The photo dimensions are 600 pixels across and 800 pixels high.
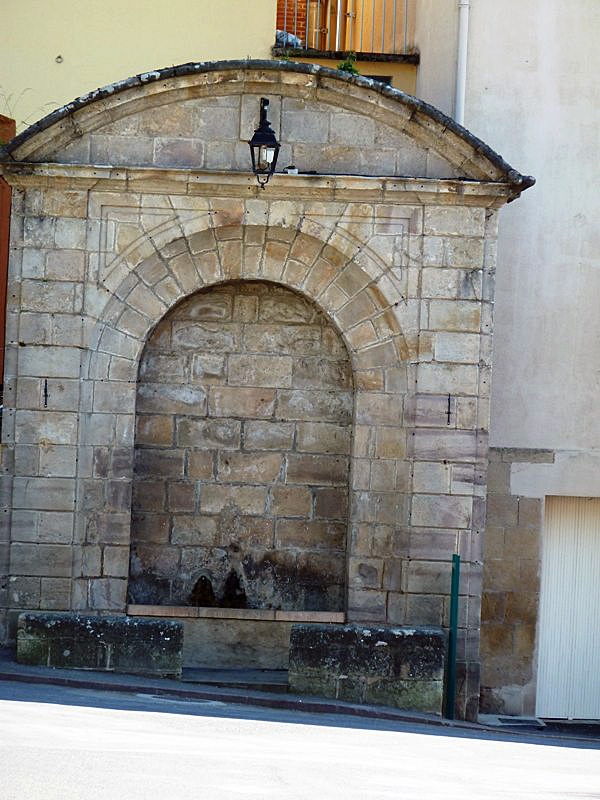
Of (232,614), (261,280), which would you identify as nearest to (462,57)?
(261,280)

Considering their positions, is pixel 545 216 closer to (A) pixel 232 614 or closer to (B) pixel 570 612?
(B) pixel 570 612

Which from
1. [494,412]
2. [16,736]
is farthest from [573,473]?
[16,736]

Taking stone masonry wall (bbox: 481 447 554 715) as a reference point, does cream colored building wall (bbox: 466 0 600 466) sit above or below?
above

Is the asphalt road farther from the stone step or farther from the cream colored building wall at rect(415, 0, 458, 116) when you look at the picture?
the cream colored building wall at rect(415, 0, 458, 116)

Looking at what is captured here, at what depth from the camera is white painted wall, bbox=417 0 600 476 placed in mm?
13414

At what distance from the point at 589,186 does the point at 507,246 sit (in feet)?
3.08

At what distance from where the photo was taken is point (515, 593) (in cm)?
1328

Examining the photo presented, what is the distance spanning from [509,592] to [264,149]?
465 centimetres

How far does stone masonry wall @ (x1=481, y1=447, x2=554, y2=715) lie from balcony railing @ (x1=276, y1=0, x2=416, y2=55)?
4.46 meters

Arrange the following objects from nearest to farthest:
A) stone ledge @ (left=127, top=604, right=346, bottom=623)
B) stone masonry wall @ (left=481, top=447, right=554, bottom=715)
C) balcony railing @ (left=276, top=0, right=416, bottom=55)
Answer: stone ledge @ (left=127, top=604, right=346, bottom=623), stone masonry wall @ (left=481, top=447, right=554, bottom=715), balcony railing @ (left=276, top=0, right=416, bottom=55)

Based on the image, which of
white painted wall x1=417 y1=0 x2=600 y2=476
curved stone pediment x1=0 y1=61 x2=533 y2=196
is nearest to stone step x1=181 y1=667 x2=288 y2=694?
white painted wall x1=417 y1=0 x2=600 y2=476

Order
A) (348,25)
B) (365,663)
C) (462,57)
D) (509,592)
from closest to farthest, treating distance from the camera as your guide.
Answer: (365,663)
(509,592)
(462,57)
(348,25)

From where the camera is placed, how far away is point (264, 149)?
441 inches

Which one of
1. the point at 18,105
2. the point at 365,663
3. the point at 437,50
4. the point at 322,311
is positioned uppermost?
the point at 437,50
